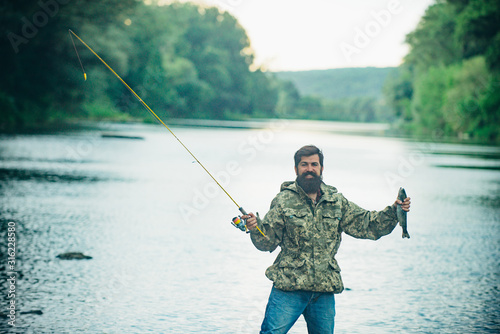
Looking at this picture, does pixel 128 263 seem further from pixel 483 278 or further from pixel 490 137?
pixel 490 137

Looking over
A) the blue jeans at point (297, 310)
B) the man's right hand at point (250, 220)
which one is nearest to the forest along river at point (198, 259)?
the blue jeans at point (297, 310)

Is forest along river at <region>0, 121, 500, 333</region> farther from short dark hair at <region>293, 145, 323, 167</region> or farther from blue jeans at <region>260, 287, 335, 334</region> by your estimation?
short dark hair at <region>293, 145, 323, 167</region>

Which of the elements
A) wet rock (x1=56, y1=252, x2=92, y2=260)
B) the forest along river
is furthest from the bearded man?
wet rock (x1=56, y1=252, x2=92, y2=260)

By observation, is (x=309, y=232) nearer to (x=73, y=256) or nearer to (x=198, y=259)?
(x=198, y=259)

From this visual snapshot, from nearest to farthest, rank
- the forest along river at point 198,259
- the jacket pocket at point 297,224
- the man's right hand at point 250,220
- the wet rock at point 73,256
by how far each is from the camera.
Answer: the man's right hand at point 250,220
the jacket pocket at point 297,224
the forest along river at point 198,259
the wet rock at point 73,256

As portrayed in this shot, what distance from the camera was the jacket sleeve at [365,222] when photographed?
4613 mm

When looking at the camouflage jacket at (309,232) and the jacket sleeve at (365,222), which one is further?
the jacket sleeve at (365,222)

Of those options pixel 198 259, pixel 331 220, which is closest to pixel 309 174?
pixel 331 220

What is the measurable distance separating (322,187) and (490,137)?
5966 centimetres

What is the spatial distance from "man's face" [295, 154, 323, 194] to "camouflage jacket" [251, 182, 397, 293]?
0.04m

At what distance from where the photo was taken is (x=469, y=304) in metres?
7.32

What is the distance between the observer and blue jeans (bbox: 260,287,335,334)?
4.39 meters

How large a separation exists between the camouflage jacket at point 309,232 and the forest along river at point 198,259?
6.02ft

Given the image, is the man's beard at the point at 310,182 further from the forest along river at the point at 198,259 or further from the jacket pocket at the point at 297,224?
the forest along river at the point at 198,259
